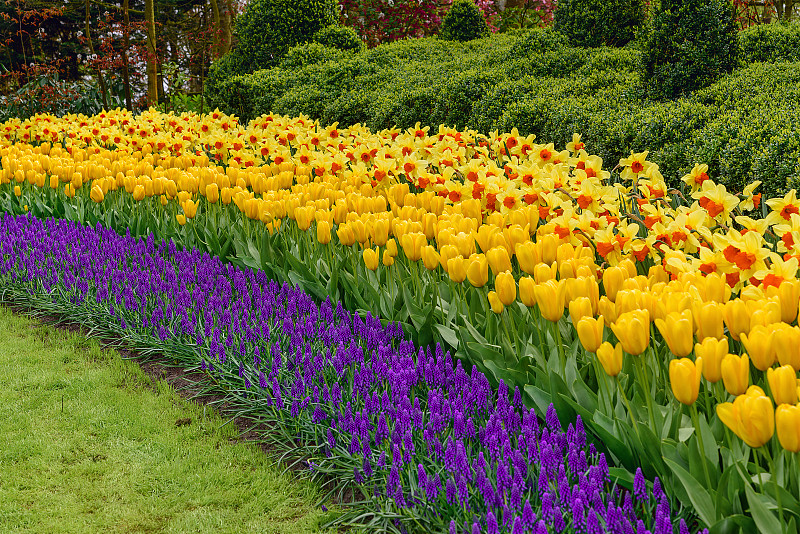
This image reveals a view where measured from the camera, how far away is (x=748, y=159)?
479cm

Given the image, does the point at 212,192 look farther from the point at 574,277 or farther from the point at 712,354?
the point at 712,354

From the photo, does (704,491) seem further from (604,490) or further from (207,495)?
(207,495)

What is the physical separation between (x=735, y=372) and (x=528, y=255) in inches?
41.5

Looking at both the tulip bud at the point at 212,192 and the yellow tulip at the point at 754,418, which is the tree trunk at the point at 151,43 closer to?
the tulip bud at the point at 212,192

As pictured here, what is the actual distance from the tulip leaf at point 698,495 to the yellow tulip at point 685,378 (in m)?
0.20

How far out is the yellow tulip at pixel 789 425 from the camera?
1.49 meters

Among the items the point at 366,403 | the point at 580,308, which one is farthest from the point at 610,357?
the point at 366,403

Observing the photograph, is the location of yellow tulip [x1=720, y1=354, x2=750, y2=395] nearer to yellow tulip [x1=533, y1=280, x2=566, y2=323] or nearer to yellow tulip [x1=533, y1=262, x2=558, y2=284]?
yellow tulip [x1=533, y1=280, x2=566, y2=323]

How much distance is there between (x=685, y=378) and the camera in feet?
5.57

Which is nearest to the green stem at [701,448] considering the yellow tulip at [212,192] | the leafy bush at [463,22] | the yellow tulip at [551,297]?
the yellow tulip at [551,297]

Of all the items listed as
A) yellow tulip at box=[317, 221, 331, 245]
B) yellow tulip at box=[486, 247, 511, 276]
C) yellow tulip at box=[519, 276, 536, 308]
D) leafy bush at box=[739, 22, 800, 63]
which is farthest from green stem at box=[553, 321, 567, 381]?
leafy bush at box=[739, 22, 800, 63]

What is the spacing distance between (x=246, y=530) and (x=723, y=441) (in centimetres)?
155

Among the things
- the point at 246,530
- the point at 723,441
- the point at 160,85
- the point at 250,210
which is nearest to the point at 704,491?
the point at 723,441

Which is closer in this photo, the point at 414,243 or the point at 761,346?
the point at 761,346
